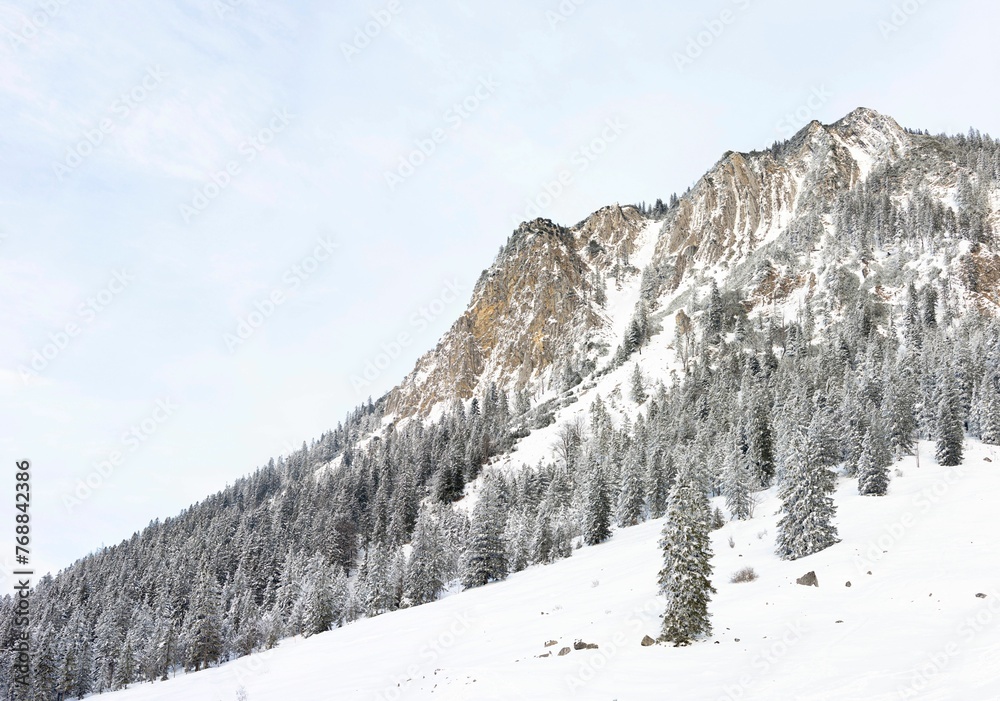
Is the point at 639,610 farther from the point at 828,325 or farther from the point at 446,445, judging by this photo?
the point at 828,325

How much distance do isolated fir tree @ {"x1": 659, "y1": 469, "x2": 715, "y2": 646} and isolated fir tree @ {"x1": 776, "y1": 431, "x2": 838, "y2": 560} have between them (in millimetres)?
13150

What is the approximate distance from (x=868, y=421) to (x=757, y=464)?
13.1 meters

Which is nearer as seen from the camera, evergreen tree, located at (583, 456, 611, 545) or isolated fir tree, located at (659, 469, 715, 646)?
isolated fir tree, located at (659, 469, 715, 646)

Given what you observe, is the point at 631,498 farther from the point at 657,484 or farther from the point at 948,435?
the point at 948,435

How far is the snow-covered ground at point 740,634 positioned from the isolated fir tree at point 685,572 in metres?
0.84

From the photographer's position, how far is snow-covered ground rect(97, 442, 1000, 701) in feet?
52.0

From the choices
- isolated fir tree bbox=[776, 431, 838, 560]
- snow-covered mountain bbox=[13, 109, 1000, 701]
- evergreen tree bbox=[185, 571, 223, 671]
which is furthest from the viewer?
evergreen tree bbox=[185, 571, 223, 671]

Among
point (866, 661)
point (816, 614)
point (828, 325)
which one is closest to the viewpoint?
point (866, 661)

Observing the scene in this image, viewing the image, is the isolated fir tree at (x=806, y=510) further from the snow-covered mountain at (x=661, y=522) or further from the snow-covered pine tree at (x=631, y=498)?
the snow-covered pine tree at (x=631, y=498)

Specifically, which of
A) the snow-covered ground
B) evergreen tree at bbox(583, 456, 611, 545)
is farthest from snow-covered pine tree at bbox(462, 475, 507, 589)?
the snow-covered ground

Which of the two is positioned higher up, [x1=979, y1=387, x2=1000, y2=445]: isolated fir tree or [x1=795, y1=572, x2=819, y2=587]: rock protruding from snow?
[x1=979, y1=387, x2=1000, y2=445]: isolated fir tree

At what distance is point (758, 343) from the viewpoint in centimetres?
12812

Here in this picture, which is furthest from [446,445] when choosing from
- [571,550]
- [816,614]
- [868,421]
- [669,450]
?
[816,614]

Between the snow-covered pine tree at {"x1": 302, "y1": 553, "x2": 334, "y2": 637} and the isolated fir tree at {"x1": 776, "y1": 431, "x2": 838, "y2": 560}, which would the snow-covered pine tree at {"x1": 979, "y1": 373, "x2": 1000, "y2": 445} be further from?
the snow-covered pine tree at {"x1": 302, "y1": 553, "x2": 334, "y2": 637}
